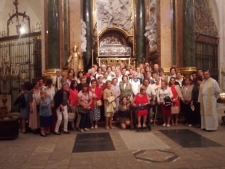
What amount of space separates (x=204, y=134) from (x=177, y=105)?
165 centimetres

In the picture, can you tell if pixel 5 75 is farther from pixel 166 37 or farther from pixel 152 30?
pixel 152 30

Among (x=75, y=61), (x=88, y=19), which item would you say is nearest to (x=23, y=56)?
(x=88, y=19)

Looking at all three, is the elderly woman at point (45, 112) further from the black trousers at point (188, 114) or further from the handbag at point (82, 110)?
the black trousers at point (188, 114)

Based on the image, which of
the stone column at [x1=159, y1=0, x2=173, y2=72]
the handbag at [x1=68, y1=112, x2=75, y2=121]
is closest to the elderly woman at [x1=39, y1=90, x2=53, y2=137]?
the handbag at [x1=68, y1=112, x2=75, y2=121]

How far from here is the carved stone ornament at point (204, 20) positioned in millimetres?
15051

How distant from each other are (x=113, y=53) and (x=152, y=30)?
270 centimetres

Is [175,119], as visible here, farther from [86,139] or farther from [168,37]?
[168,37]

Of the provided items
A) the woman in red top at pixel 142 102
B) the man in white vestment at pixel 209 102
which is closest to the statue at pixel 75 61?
the woman in red top at pixel 142 102

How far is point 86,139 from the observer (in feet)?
25.6

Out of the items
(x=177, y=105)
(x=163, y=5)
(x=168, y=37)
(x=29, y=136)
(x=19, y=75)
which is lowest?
(x=29, y=136)

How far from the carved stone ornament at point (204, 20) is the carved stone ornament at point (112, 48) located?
380cm

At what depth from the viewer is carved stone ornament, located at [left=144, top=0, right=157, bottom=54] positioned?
14.3 m

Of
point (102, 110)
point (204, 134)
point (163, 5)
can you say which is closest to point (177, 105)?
point (204, 134)

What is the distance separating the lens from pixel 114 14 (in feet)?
54.2
